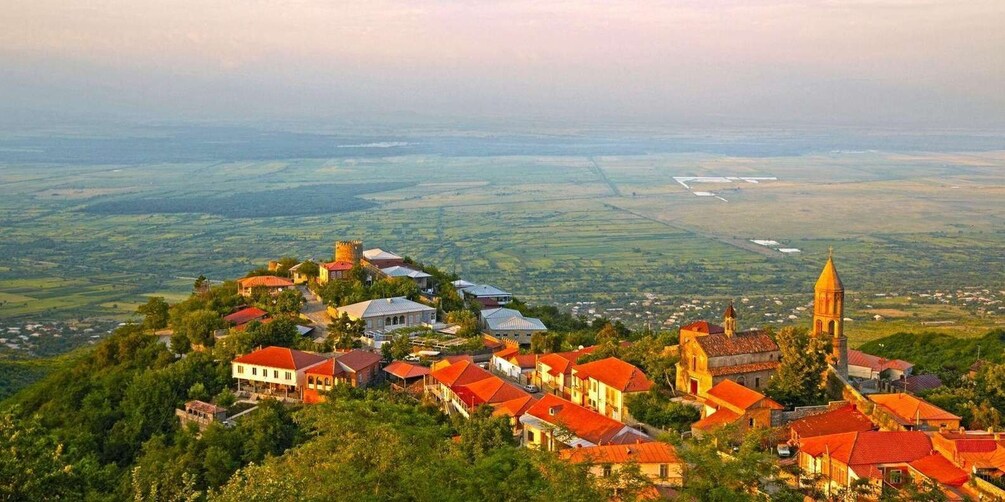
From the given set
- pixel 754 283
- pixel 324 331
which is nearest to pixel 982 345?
pixel 324 331

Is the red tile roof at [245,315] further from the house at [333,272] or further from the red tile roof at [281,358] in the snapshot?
the red tile roof at [281,358]

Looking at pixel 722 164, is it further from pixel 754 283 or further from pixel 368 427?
pixel 368 427

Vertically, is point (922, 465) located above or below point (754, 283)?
above

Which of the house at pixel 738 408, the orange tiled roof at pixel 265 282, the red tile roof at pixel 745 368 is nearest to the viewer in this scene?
the house at pixel 738 408

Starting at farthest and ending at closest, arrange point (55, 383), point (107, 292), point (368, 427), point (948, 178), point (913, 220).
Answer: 1. point (948, 178)
2. point (913, 220)
3. point (107, 292)
4. point (55, 383)
5. point (368, 427)

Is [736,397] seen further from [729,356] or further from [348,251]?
[348,251]

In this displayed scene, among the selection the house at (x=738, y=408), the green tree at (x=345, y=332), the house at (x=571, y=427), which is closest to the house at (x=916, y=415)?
the house at (x=738, y=408)

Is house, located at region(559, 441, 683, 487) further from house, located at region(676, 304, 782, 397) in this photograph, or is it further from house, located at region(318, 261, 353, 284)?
house, located at region(318, 261, 353, 284)
